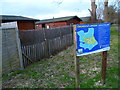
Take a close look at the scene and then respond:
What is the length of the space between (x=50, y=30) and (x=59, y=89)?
17.6 ft

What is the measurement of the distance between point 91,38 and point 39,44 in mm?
4142

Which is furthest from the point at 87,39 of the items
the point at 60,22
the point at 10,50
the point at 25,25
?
the point at 60,22

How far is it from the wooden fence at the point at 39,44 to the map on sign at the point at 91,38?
3345 millimetres

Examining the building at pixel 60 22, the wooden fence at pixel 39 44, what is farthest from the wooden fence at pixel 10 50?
the building at pixel 60 22

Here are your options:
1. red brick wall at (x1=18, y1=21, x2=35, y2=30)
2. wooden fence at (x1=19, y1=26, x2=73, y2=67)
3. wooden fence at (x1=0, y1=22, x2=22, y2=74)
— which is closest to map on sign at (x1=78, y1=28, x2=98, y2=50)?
wooden fence at (x1=0, y1=22, x2=22, y2=74)

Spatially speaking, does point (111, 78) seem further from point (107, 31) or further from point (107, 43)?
point (107, 31)

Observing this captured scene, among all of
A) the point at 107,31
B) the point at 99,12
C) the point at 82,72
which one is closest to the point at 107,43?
the point at 107,31

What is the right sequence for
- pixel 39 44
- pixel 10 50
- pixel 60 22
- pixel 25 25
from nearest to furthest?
pixel 10 50 < pixel 39 44 < pixel 25 25 < pixel 60 22

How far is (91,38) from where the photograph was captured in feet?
10.2

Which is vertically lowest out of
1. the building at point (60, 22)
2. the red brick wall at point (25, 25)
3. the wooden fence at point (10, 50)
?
the wooden fence at point (10, 50)

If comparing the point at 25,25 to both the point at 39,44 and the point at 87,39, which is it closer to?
the point at 39,44

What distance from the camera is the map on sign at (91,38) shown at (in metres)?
2.93

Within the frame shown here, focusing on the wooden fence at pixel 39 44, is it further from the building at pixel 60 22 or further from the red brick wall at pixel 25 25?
the building at pixel 60 22

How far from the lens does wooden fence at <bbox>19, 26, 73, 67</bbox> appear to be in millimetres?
5621
